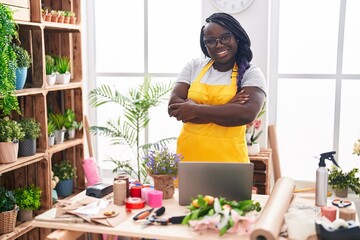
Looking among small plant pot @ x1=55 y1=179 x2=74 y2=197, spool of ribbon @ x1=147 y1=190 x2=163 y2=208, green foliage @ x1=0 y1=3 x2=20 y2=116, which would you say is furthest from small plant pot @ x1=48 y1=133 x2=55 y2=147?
spool of ribbon @ x1=147 y1=190 x2=163 y2=208

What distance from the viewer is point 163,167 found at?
213 centimetres

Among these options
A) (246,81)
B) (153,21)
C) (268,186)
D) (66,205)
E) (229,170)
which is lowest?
(268,186)

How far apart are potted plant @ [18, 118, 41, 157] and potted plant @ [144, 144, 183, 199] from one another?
119 centimetres

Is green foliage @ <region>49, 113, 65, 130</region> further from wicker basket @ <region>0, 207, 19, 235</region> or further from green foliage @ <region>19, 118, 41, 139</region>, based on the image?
wicker basket @ <region>0, 207, 19, 235</region>

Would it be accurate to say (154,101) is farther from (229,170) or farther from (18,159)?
(229,170)

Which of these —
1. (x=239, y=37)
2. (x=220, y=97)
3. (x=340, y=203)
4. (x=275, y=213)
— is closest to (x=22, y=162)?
(x=220, y=97)

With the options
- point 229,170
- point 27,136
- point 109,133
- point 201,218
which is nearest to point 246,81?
point 229,170

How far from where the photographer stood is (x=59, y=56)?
3691 millimetres

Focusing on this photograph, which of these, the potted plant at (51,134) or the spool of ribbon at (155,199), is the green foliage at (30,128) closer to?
the potted plant at (51,134)

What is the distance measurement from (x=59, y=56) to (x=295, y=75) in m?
1.96

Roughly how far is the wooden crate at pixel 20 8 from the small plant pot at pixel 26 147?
80 centimetres

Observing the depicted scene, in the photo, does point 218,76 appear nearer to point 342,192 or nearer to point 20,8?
point 20,8

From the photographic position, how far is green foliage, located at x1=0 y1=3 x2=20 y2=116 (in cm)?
246

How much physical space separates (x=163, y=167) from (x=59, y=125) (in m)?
1.68
